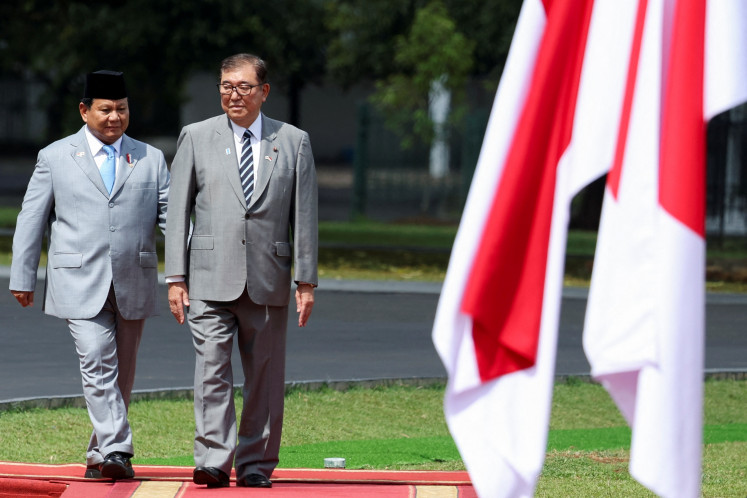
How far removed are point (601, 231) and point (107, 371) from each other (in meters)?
3.45

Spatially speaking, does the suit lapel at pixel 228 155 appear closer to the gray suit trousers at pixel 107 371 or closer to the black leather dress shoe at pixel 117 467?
the gray suit trousers at pixel 107 371

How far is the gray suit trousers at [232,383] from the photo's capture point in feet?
20.2

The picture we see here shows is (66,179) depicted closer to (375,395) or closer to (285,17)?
(375,395)

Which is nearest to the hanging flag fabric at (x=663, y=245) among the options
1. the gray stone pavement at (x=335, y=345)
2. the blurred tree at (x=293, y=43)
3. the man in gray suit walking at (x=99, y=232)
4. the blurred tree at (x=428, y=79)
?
the man in gray suit walking at (x=99, y=232)

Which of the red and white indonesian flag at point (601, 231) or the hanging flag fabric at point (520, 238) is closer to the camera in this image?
the red and white indonesian flag at point (601, 231)

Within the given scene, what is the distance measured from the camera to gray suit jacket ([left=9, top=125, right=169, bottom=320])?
655 cm

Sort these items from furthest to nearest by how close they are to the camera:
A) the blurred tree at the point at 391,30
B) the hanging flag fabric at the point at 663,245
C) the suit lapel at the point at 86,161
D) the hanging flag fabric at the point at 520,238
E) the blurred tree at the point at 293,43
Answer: the blurred tree at the point at 391,30, the blurred tree at the point at 293,43, the suit lapel at the point at 86,161, the hanging flag fabric at the point at 520,238, the hanging flag fabric at the point at 663,245

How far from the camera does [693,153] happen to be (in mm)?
3393

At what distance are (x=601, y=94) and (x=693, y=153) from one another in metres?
0.29

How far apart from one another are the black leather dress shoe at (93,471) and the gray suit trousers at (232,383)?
1.59 feet

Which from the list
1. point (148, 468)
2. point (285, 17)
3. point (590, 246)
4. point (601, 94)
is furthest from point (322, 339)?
point (285, 17)

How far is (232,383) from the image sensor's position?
616cm

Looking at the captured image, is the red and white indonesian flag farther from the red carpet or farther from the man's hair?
the man's hair

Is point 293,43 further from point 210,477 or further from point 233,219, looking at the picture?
point 210,477
